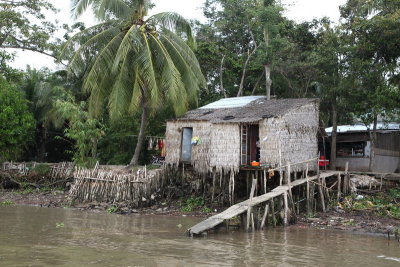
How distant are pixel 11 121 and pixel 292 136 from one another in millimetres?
13832

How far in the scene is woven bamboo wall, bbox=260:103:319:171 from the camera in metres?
15.5

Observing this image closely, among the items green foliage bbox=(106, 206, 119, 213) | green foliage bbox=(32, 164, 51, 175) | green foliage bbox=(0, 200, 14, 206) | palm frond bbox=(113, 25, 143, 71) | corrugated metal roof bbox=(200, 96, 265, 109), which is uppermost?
palm frond bbox=(113, 25, 143, 71)

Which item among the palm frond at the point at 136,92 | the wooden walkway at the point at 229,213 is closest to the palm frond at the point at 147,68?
the palm frond at the point at 136,92

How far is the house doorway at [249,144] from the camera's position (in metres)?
16.5

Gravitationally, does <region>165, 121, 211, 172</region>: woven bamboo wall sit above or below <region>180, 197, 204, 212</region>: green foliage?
above

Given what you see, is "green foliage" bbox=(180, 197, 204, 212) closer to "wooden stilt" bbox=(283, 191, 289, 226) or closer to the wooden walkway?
the wooden walkway

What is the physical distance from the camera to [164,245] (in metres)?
10.2

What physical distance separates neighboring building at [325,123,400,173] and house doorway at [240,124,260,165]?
6.67 meters

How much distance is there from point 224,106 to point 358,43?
6.52 meters

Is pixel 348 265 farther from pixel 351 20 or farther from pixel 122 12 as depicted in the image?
pixel 351 20

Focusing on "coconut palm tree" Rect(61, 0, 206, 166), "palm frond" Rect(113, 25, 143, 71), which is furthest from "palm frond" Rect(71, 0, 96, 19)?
"palm frond" Rect(113, 25, 143, 71)

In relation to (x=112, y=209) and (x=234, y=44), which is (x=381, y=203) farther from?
(x=234, y=44)

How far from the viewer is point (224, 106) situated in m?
19.1

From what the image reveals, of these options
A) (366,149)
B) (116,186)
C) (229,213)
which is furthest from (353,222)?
(116,186)
